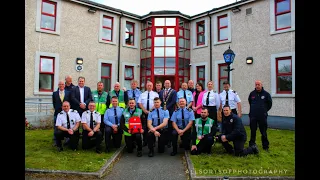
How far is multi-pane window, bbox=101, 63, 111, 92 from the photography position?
15.2m

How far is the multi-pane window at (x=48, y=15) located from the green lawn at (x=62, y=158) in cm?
758

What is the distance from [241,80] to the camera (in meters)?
13.7

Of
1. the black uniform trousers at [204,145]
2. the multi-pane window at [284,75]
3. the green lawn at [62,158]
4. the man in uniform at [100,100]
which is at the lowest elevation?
the green lawn at [62,158]

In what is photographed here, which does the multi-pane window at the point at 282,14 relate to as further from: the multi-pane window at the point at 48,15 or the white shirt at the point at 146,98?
the multi-pane window at the point at 48,15

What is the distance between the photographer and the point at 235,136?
6406 mm

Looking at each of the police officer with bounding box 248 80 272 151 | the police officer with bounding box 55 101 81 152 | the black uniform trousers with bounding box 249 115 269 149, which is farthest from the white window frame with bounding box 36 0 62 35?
the black uniform trousers with bounding box 249 115 269 149

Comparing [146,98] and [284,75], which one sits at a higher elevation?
[284,75]

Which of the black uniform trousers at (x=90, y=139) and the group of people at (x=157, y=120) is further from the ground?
the group of people at (x=157, y=120)

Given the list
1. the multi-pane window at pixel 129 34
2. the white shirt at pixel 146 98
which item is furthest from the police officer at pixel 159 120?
the multi-pane window at pixel 129 34

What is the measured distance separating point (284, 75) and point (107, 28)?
35.2 ft

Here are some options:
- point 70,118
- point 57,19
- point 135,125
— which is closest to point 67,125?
point 70,118

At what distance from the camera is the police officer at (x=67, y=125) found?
6844mm

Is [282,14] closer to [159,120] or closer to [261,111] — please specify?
[261,111]

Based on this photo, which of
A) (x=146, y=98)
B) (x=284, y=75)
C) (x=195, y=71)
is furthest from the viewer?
(x=195, y=71)
